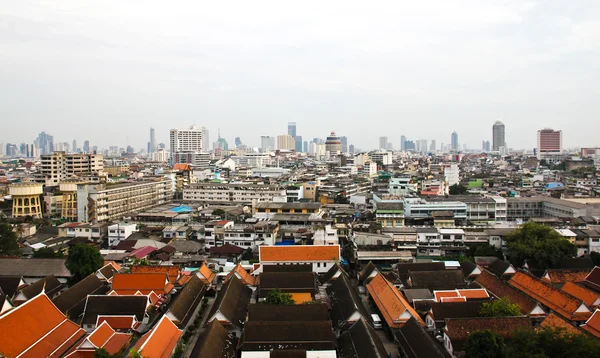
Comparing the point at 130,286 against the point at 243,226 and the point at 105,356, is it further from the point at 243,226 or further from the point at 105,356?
the point at 243,226

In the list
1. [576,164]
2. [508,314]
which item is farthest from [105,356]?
[576,164]

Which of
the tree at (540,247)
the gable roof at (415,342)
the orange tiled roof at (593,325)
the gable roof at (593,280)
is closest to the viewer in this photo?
the gable roof at (415,342)

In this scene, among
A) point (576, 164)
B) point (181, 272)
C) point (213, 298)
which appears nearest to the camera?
point (213, 298)

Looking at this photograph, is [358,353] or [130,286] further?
[130,286]

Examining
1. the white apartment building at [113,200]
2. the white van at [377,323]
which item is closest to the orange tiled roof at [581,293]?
the white van at [377,323]

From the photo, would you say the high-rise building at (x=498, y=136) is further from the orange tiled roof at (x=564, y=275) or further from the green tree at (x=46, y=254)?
the green tree at (x=46, y=254)

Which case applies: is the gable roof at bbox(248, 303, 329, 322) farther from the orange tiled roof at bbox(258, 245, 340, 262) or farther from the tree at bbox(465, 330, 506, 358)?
the orange tiled roof at bbox(258, 245, 340, 262)
